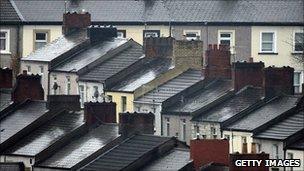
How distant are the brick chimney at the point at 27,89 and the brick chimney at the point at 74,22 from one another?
20.6 m

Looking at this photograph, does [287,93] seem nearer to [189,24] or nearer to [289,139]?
[289,139]

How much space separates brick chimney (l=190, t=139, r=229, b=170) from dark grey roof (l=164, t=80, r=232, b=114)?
19692 millimetres

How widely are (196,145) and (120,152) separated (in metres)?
5.24

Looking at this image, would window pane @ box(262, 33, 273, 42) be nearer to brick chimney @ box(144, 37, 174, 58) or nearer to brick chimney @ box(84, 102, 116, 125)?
brick chimney @ box(144, 37, 174, 58)

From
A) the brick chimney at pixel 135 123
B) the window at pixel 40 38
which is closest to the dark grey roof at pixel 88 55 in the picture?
the window at pixel 40 38

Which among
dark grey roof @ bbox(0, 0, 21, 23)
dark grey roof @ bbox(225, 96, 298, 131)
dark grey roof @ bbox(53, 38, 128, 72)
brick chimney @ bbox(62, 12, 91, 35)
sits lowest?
dark grey roof @ bbox(225, 96, 298, 131)

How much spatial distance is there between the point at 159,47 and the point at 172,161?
109ft

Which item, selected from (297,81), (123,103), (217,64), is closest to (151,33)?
(297,81)

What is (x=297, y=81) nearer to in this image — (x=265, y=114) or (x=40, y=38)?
(x=40, y=38)

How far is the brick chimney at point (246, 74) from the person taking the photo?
11238 cm

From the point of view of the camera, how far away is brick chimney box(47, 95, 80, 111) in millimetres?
106875

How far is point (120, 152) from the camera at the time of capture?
316 ft

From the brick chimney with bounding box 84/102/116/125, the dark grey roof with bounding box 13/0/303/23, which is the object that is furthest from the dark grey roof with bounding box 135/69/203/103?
the dark grey roof with bounding box 13/0/303/23

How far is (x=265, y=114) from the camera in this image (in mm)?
106062
